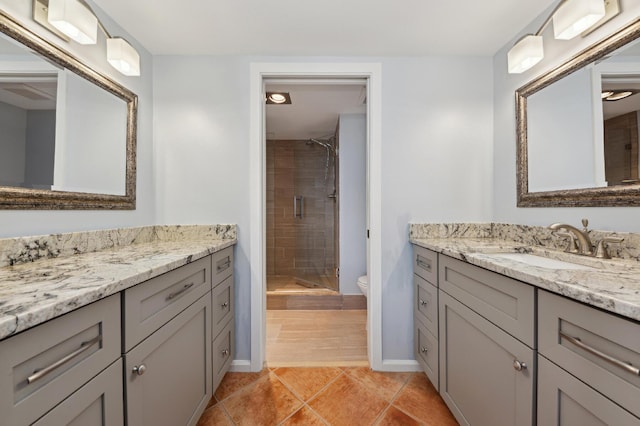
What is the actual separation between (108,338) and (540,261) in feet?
5.77

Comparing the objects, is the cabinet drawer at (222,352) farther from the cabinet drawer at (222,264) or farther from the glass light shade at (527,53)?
the glass light shade at (527,53)

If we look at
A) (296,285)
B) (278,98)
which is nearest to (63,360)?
(278,98)

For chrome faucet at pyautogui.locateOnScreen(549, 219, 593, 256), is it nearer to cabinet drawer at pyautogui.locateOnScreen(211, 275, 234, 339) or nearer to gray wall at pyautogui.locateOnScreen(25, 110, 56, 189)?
cabinet drawer at pyautogui.locateOnScreen(211, 275, 234, 339)

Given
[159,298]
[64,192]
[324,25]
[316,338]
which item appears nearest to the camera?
[159,298]

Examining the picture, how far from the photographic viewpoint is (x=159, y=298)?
3.28 ft

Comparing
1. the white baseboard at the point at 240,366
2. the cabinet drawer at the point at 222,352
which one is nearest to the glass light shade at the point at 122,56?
the cabinet drawer at the point at 222,352

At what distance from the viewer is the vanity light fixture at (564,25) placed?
3.61 feet

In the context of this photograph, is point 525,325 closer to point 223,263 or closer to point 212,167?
point 223,263

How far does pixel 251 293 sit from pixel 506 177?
190 centimetres

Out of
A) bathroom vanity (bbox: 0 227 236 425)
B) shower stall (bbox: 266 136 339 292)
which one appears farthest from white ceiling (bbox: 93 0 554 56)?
shower stall (bbox: 266 136 339 292)

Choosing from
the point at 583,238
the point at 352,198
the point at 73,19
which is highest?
the point at 73,19

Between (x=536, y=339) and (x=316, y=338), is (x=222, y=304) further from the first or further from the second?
(x=536, y=339)

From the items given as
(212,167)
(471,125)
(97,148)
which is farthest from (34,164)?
(471,125)

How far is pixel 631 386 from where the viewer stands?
0.60 meters
